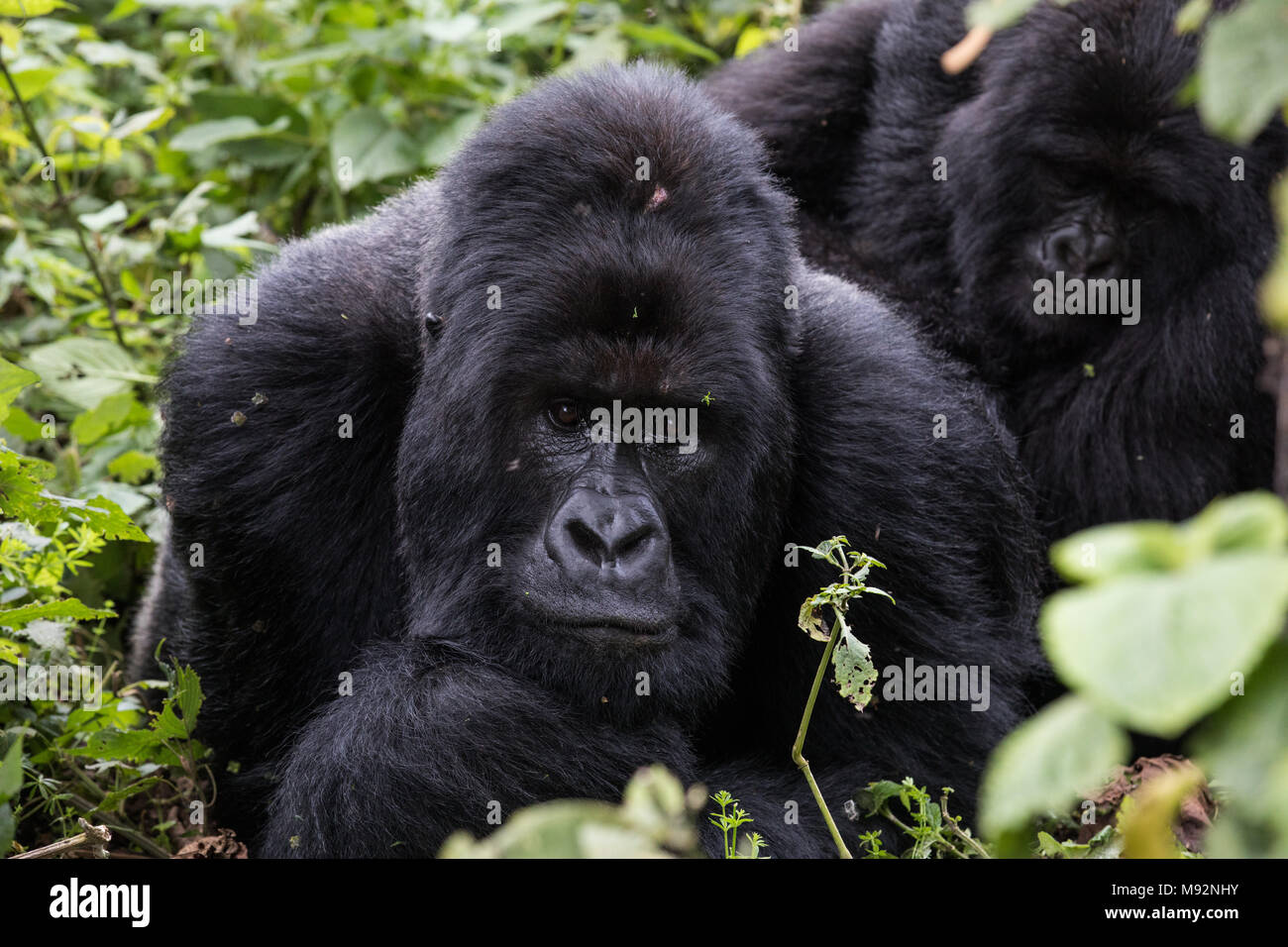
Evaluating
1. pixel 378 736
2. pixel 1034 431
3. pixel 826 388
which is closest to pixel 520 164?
pixel 826 388

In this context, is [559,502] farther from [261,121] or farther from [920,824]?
[261,121]

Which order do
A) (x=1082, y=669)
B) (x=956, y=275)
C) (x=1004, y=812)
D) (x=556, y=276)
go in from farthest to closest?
(x=956, y=275) → (x=556, y=276) → (x=1004, y=812) → (x=1082, y=669)

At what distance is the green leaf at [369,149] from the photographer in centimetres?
599

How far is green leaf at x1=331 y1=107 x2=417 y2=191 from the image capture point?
5992 mm

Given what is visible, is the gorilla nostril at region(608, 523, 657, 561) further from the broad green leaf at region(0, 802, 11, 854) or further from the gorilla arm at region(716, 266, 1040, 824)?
the broad green leaf at region(0, 802, 11, 854)

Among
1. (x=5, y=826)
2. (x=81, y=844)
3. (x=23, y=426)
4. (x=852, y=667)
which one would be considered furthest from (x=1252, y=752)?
(x=23, y=426)

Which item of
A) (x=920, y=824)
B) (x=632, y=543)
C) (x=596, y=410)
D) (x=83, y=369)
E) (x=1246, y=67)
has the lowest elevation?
(x=920, y=824)

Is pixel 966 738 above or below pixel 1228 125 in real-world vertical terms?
below

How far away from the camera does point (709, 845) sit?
351cm

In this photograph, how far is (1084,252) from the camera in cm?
500

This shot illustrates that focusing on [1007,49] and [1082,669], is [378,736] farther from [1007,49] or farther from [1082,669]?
[1007,49]

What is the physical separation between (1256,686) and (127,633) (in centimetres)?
436

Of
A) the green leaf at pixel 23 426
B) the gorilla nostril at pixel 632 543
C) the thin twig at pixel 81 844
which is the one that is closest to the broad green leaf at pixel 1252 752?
the gorilla nostril at pixel 632 543

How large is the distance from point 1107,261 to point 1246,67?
3.81 metres
